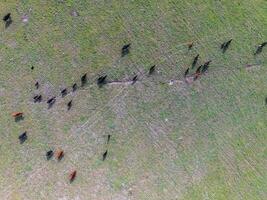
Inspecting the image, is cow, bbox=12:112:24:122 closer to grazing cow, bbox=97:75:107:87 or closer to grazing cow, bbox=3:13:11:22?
grazing cow, bbox=97:75:107:87

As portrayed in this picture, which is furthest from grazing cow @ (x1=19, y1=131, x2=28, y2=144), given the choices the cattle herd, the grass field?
the grass field

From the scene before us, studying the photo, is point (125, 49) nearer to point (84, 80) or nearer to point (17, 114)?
point (84, 80)

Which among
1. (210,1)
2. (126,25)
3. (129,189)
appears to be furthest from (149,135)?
(210,1)

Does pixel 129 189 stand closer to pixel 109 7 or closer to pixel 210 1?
pixel 109 7

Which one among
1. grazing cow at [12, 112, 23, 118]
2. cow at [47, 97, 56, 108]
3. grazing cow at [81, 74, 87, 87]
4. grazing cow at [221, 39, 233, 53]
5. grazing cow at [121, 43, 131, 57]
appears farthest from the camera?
grazing cow at [221, 39, 233, 53]

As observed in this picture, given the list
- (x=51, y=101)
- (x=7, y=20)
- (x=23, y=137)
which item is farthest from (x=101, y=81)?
(x=7, y=20)

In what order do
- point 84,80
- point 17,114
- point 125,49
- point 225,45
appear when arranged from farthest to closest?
point 225,45
point 125,49
point 84,80
point 17,114

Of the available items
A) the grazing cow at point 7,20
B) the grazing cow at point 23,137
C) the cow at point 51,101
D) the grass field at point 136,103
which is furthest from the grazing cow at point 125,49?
the grazing cow at point 23,137

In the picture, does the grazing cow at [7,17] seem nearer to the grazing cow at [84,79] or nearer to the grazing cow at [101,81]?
the grazing cow at [84,79]
